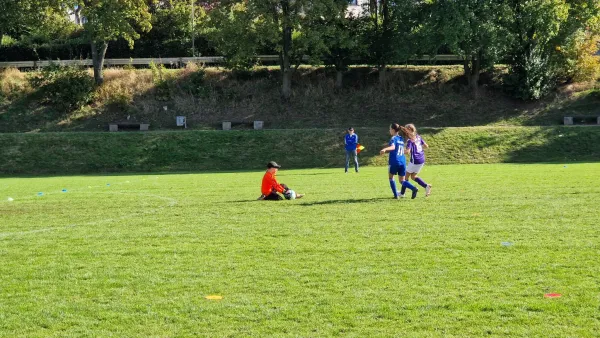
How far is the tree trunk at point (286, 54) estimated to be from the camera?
4200cm

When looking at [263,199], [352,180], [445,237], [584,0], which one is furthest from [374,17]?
[445,237]

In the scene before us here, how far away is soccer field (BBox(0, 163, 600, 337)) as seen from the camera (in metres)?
6.59

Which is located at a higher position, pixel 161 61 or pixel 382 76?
pixel 161 61

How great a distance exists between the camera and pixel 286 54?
43812 mm

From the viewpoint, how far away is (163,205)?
1586 centimetres

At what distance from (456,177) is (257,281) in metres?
15.3

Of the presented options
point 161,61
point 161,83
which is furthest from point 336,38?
point 161,61

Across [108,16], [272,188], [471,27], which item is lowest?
[272,188]

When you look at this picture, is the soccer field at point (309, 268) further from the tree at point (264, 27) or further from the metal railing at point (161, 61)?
the metal railing at point (161, 61)

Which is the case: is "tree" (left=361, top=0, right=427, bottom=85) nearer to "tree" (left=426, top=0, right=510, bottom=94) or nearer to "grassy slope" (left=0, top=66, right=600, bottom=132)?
"tree" (left=426, top=0, right=510, bottom=94)

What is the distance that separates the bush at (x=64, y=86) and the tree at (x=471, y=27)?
71.6ft

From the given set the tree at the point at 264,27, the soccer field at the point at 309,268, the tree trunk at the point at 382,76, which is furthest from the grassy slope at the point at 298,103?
the soccer field at the point at 309,268

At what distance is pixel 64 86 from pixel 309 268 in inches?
1521

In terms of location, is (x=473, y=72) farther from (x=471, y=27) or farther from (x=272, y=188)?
(x=272, y=188)
